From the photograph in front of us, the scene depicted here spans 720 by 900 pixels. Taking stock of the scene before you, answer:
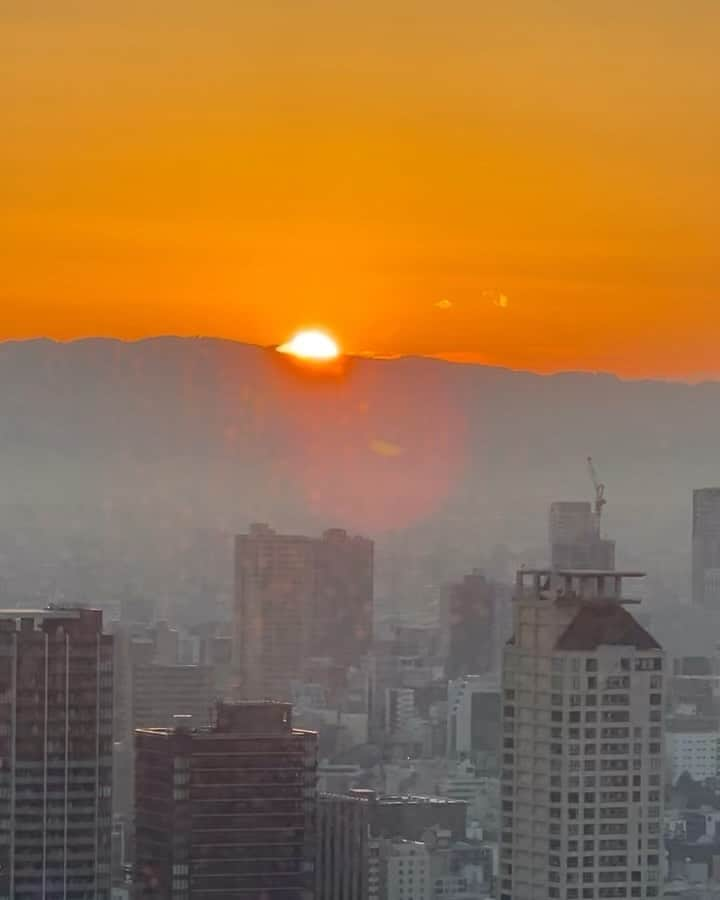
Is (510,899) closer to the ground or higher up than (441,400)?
closer to the ground

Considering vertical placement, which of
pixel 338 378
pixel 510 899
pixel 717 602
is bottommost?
pixel 510 899

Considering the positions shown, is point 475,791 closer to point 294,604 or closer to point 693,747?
point 693,747

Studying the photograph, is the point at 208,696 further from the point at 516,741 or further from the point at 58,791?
the point at 516,741

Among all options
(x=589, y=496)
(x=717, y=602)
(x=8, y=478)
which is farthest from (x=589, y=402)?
(x=8, y=478)

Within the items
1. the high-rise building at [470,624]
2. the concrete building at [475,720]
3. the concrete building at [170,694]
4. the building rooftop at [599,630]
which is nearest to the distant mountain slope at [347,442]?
the high-rise building at [470,624]

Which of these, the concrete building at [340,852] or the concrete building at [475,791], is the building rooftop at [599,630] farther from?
the concrete building at [340,852]

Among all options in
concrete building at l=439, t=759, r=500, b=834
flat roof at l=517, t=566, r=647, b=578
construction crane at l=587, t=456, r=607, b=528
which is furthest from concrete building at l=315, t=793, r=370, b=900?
flat roof at l=517, t=566, r=647, b=578

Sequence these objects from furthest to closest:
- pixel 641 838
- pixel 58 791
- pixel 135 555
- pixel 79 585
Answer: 1. pixel 135 555
2. pixel 79 585
3. pixel 58 791
4. pixel 641 838

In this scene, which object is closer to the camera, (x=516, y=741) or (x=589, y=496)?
(x=516, y=741)
